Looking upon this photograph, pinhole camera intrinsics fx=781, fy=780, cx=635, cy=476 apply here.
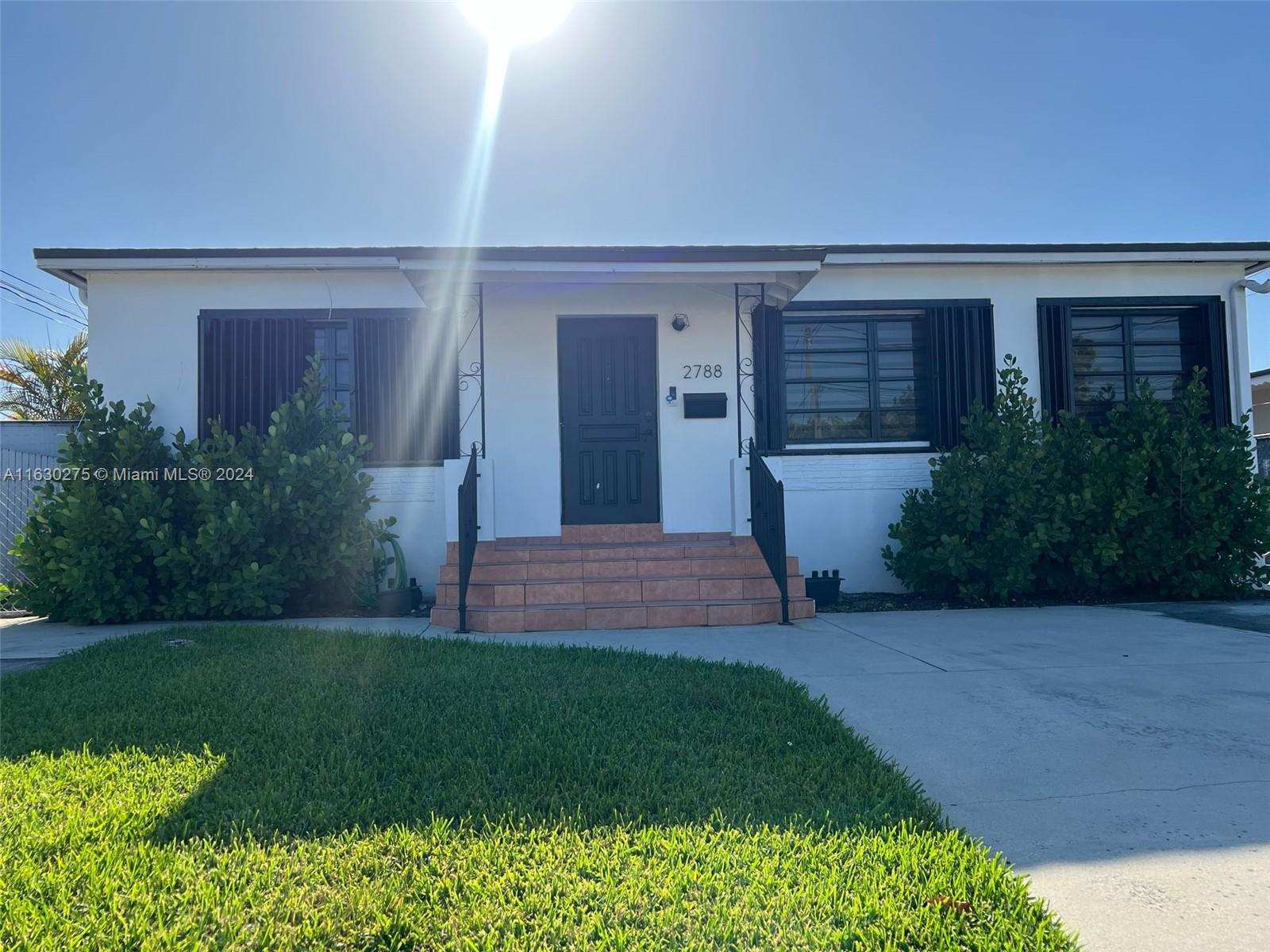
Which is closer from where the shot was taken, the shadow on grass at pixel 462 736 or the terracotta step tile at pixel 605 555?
the shadow on grass at pixel 462 736

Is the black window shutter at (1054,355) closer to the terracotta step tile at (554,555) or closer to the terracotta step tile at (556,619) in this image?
the terracotta step tile at (554,555)

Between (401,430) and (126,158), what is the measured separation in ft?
17.1

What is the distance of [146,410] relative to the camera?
7.47 metres

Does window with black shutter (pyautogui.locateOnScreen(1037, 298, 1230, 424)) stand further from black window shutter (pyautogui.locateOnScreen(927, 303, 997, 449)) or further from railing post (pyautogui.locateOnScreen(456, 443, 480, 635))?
railing post (pyautogui.locateOnScreen(456, 443, 480, 635))

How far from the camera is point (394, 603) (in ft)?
23.3

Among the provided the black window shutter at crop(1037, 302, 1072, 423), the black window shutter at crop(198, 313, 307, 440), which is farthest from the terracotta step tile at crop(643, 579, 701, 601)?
the black window shutter at crop(1037, 302, 1072, 423)

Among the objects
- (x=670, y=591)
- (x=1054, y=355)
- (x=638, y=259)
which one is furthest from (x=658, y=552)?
(x=1054, y=355)

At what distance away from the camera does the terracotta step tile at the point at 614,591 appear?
21.4ft

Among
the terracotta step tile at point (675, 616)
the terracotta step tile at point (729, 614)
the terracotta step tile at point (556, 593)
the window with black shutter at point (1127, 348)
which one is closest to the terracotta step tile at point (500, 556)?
the terracotta step tile at point (556, 593)

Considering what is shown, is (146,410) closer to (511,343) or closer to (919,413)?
(511,343)

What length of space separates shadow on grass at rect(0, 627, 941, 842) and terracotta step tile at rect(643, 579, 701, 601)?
1.54 m

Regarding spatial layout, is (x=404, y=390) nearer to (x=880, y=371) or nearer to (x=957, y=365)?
(x=880, y=371)

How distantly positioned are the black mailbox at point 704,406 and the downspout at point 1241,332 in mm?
5609

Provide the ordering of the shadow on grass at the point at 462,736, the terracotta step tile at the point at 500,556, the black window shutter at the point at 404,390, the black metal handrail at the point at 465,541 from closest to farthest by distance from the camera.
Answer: the shadow on grass at the point at 462,736 → the black metal handrail at the point at 465,541 → the terracotta step tile at the point at 500,556 → the black window shutter at the point at 404,390
